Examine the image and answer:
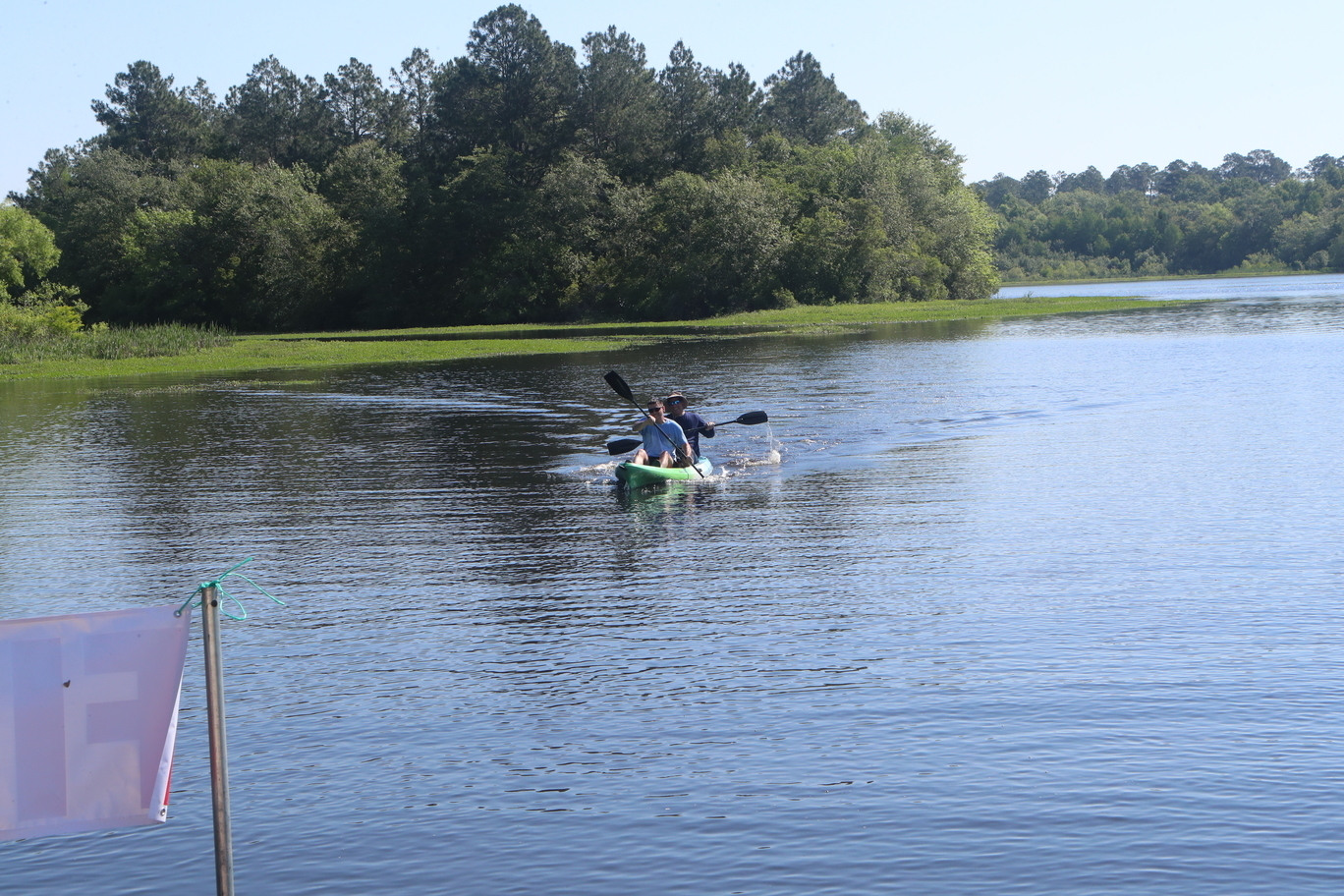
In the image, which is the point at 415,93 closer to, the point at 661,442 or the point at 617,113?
the point at 617,113

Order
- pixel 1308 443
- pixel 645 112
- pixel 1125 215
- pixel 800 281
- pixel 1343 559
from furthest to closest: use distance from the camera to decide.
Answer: pixel 1125 215, pixel 645 112, pixel 800 281, pixel 1308 443, pixel 1343 559

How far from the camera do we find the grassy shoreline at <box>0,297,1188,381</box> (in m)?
52.4


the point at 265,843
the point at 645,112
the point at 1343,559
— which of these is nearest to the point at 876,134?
the point at 645,112

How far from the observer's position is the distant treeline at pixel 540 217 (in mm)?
87000

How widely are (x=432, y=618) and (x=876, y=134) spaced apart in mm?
92729

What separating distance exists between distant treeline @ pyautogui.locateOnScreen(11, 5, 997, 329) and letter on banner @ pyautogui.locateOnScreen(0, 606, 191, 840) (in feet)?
267

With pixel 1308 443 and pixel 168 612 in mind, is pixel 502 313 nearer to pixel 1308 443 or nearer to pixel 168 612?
pixel 1308 443

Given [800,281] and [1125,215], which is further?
[1125,215]

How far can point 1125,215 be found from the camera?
177750mm

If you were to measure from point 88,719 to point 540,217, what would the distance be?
87.9 m

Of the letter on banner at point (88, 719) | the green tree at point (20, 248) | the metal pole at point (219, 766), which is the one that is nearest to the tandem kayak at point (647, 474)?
the metal pole at point (219, 766)

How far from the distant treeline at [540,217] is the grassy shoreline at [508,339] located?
5074 mm

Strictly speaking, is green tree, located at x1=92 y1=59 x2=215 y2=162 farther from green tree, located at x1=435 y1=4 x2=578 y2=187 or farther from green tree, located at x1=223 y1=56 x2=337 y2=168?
green tree, located at x1=435 y1=4 x2=578 y2=187

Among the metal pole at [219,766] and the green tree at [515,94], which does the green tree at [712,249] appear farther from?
the metal pole at [219,766]
